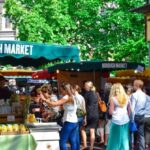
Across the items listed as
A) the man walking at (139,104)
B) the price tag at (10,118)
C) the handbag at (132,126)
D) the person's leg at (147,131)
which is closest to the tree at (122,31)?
the person's leg at (147,131)

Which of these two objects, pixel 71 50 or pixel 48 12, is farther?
pixel 48 12

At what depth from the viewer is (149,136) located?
1298cm

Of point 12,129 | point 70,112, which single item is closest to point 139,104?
point 70,112

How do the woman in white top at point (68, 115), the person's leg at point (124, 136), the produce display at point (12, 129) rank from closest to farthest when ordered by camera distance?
1. the produce display at point (12, 129)
2. the woman in white top at point (68, 115)
3. the person's leg at point (124, 136)

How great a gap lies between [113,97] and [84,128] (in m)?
2.39

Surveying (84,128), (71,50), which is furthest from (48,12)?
(71,50)

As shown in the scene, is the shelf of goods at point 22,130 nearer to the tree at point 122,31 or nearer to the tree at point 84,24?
the tree at point 122,31

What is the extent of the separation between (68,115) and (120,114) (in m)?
1.11

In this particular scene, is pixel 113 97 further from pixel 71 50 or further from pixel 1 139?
pixel 1 139

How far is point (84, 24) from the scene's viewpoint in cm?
3531

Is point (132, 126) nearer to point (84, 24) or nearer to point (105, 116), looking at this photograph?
point (105, 116)

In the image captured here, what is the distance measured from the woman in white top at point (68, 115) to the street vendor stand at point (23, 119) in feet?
2.56

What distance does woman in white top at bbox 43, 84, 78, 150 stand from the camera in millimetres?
11005

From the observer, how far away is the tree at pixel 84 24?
111ft
